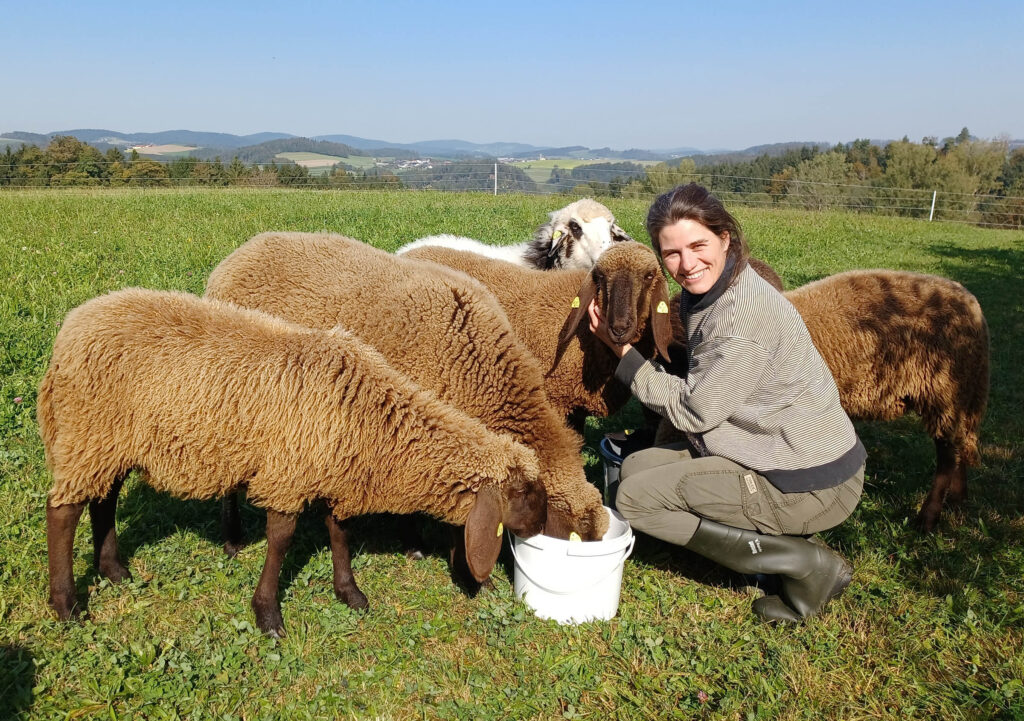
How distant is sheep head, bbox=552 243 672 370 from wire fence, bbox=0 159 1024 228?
1854 centimetres

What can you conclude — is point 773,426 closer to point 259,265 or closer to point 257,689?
point 257,689

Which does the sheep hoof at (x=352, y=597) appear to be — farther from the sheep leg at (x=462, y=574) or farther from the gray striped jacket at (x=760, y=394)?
the gray striped jacket at (x=760, y=394)

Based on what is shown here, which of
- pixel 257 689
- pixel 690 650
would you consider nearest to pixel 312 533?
pixel 257 689

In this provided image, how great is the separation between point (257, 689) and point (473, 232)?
1084cm

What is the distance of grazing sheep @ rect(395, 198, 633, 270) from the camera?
7035 millimetres

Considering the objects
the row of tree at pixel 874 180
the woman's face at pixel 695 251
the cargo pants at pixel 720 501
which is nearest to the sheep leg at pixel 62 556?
the cargo pants at pixel 720 501

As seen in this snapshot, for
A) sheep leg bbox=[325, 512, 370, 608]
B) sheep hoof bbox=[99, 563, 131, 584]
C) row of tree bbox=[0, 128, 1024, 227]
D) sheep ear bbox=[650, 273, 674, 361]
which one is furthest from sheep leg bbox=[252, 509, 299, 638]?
row of tree bbox=[0, 128, 1024, 227]

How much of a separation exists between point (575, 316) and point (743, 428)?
172 cm

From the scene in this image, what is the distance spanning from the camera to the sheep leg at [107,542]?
3609 millimetres

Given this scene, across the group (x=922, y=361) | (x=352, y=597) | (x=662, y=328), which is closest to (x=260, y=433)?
(x=352, y=597)

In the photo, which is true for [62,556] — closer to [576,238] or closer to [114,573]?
[114,573]

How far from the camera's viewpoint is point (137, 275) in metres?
8.34

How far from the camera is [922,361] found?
4.42 meters

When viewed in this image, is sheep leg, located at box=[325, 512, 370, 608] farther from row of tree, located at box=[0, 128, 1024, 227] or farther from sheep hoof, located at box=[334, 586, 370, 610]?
row of tree, located at box=[0, 128, 1024, 227]
